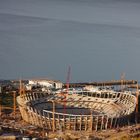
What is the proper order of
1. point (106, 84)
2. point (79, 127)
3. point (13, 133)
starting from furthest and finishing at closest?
point (106, 84)
point (79, 127)
point (13, 133)

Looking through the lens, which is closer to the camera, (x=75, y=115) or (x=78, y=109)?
(x=75, y=115)

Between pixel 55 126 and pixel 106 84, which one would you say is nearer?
pixel 55 126

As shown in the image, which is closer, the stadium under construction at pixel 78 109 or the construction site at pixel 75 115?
the construction site at pixel 75 115

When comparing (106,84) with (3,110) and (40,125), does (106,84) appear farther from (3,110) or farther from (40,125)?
(40,125)

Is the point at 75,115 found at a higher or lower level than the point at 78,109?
higher

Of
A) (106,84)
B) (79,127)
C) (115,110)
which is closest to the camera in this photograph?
(79,127)

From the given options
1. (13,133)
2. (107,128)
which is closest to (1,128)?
(13,133)

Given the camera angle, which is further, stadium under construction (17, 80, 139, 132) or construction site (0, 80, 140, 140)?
stadium under construction (17, 80, 139, 132)
